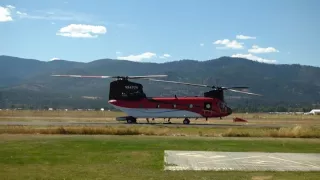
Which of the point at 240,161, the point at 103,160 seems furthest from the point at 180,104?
the point at 103,160

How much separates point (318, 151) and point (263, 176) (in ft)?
39.4

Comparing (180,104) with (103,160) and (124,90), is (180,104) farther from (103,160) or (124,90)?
(103,160)

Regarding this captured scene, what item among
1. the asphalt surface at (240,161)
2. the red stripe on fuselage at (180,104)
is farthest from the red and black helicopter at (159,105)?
the asphalt surface at (240,161)

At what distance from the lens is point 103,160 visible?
2194 cm

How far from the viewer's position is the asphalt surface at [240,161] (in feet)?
65.8

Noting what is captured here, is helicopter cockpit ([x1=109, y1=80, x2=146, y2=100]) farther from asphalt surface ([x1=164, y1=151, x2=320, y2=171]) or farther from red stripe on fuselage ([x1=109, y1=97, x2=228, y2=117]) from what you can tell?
asphalt surface ([x1=164, y1=151, x2=320, y2=171])

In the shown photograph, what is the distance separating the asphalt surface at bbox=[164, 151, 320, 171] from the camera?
2006 cm

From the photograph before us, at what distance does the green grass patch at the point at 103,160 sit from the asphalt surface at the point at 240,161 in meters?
0.89

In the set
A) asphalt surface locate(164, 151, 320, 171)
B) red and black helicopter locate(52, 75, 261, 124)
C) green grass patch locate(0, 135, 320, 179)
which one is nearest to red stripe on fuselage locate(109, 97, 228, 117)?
red and black helicopter locate(52, 75, 261, 124)

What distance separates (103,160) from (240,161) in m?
6.53

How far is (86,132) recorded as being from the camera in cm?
4028

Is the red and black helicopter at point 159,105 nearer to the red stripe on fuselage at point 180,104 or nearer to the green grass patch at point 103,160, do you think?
the red stripe on fuselage at point 180,104

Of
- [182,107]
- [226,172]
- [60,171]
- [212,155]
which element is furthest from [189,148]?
[182,107]

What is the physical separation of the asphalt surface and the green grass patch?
0.89 metres
